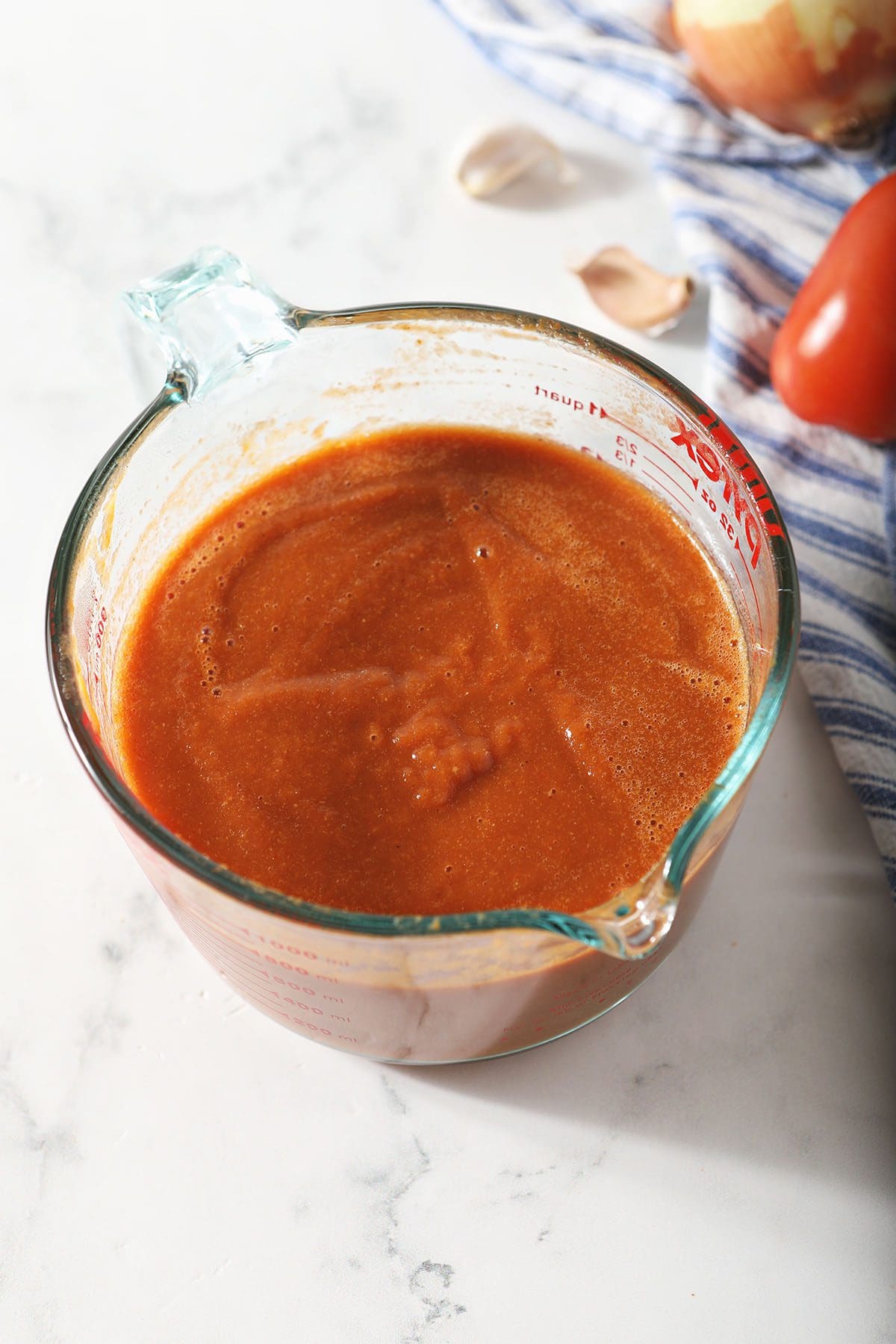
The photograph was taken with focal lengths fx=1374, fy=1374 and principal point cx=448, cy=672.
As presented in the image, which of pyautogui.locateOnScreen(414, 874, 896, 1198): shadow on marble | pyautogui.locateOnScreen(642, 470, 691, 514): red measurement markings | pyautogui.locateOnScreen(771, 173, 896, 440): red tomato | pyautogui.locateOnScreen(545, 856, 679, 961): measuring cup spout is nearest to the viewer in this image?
pyautogui.locateOnScreen(545, 856, 679, 961): measuring cup spout

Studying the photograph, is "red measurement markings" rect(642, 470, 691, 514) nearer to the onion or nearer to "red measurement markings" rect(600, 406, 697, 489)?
"red measurement markings" rect(600, 406, 697, 489)

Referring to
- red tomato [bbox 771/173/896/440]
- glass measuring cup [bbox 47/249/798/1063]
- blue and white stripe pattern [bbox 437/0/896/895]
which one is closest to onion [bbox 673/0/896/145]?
blue and white stripe pattern [bbox 437/0/896/895]

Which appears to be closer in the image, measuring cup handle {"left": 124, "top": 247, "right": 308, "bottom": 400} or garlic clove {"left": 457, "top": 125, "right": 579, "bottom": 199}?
measuring cup handle {"left": 124, "top": 247, "right": 308, "bottom": 400}

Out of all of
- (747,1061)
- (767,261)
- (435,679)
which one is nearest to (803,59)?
(767,261)

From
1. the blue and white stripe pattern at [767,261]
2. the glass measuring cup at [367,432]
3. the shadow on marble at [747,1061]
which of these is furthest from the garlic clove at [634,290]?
the shadow on marble at [747,1061]

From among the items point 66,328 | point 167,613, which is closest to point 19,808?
point 167,613

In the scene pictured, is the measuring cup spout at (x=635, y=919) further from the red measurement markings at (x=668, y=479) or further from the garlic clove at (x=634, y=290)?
the garlic clove at (x=634, y=290)
